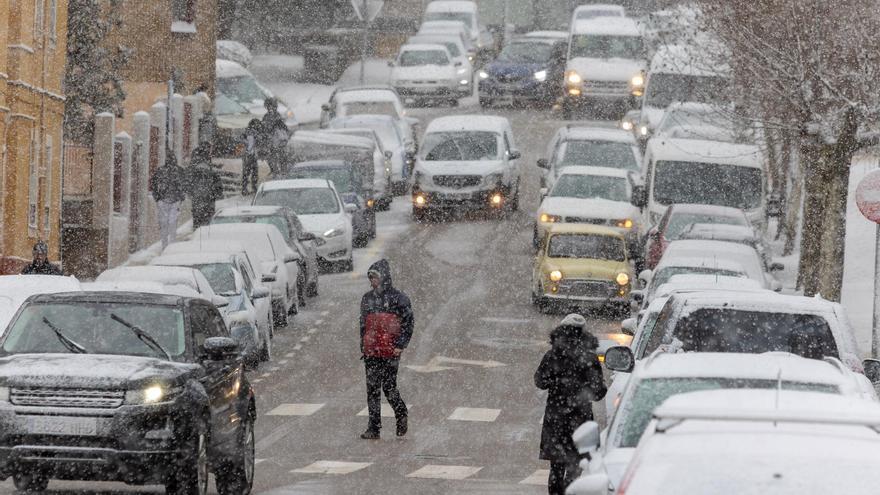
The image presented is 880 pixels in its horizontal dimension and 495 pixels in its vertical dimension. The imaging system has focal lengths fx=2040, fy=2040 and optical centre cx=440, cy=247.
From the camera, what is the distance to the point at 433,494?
618 inches

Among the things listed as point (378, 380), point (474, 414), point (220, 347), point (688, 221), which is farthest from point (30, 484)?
point (688, 221)

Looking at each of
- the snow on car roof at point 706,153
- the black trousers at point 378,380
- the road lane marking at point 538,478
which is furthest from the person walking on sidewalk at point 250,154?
the road lane marking at point 538,478

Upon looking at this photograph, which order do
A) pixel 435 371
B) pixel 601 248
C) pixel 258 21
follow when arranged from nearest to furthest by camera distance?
pixel 435 371 < pixel 601 248 < pixel 258 21

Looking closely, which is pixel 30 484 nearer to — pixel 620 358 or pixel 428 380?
pixel 620 358

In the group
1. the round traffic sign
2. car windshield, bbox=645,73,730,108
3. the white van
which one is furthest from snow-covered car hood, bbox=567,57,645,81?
the round traffic sign

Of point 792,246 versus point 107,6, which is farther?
point 107,6

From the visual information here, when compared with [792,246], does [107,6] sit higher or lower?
higher

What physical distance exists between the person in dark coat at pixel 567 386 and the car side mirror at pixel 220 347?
2254 mm

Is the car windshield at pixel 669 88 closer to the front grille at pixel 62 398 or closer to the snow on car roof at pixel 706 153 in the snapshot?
the snow on car roof at pixel 706 153

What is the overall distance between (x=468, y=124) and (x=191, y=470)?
96.1 feet

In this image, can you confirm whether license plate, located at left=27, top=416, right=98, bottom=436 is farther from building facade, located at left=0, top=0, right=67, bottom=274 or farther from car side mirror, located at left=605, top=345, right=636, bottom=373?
building facade, located at left=0, top=0, right=67, bottom=274

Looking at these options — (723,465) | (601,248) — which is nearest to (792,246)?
(601,248)

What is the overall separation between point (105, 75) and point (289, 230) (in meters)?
17.3

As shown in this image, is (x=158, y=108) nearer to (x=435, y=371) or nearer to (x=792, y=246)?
(x=792, y=246)
